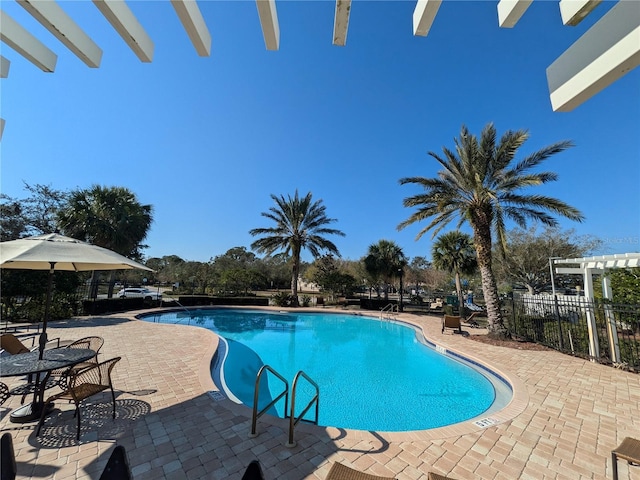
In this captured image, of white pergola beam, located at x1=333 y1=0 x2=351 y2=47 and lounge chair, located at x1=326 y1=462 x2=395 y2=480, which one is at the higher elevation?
white pergola beam, located at x1=333 y1=0 x2=351 y2=47

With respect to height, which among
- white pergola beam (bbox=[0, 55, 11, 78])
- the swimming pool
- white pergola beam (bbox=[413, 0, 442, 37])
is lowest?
A: the swimming pool

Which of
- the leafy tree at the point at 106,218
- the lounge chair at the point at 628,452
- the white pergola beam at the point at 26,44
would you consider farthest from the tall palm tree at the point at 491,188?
the leafy tree at the point at 106,218

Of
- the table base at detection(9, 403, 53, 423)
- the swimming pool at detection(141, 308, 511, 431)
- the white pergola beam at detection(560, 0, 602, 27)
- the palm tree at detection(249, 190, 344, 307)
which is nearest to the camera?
the white pergola beam at detection(560, 0, 602, 27)

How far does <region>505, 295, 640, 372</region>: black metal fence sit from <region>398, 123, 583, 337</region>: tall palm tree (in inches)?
48.0

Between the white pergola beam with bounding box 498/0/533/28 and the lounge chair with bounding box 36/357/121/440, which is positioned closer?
the white pergola beam with bounding box 498/0/533/28

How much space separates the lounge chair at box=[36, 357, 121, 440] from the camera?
373 cm

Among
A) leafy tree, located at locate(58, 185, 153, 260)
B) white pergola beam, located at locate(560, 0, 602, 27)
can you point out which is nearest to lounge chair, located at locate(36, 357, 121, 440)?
white pergola beam, located at locate(560, 0, 602, 27)

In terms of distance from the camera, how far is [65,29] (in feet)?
6.17

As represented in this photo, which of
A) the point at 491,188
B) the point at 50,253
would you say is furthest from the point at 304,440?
the point at 491,188

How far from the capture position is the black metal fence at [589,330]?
744 centimetres

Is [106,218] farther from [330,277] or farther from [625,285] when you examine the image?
[625,285]

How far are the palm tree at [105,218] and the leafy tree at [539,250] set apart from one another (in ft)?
101

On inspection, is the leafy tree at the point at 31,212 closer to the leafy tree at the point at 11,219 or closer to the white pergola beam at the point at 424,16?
the leafy tree at the point at 11,219

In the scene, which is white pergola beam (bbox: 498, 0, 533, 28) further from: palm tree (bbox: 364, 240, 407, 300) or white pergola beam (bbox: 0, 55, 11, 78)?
palm tree (bbox: 364, 240, 407, 300)
